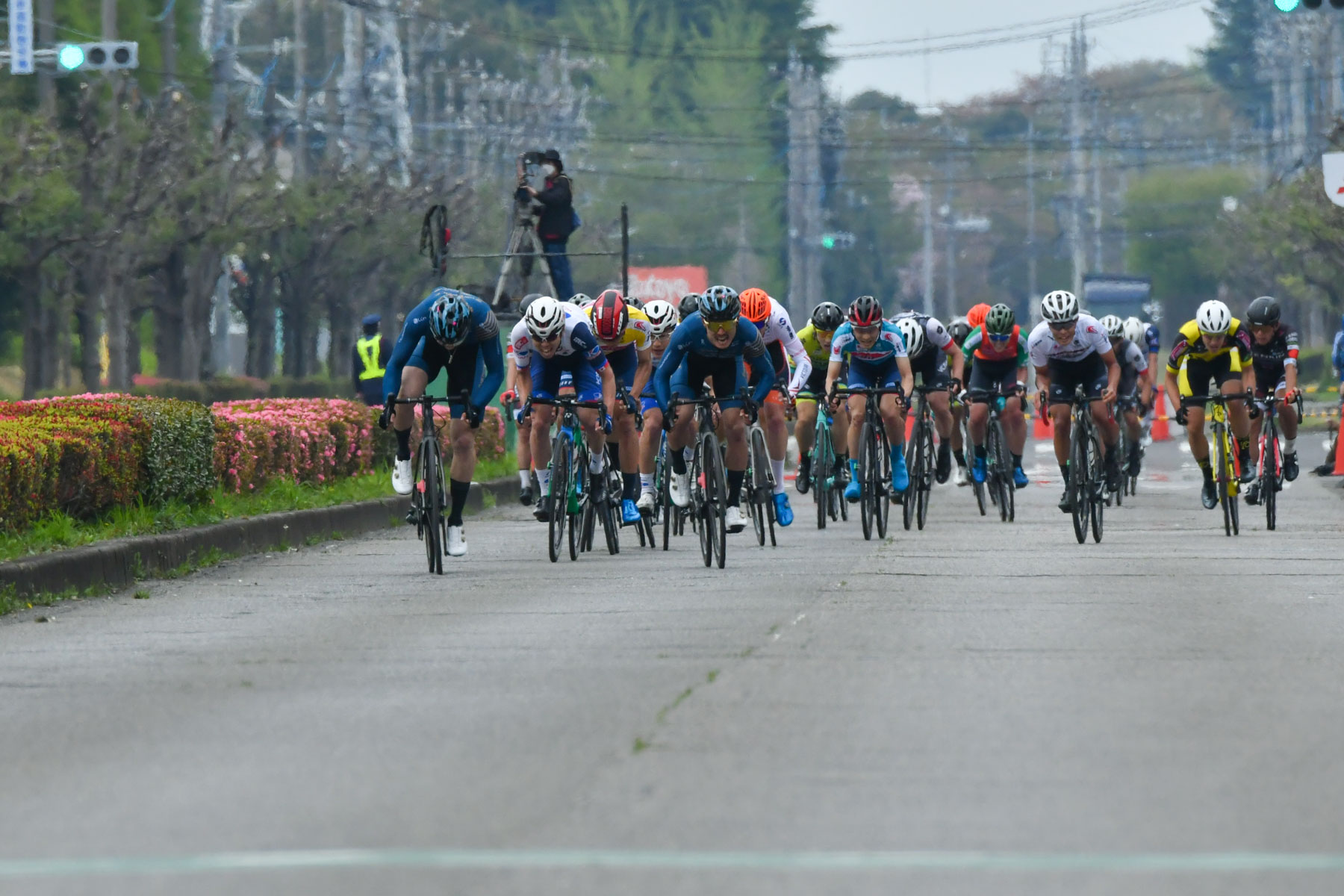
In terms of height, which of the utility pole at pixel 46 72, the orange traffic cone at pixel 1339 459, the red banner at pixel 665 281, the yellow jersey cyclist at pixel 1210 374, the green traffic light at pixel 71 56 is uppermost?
the utility pole at pixel 46 72

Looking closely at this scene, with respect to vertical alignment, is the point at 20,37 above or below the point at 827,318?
above

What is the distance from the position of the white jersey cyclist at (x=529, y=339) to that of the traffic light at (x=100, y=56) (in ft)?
55.1

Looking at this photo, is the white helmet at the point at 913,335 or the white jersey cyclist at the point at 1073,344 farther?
the white helmet at the point at 913,335

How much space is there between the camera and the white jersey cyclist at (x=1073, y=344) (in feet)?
59.4

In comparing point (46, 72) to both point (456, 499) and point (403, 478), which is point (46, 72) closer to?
point (456, 499)

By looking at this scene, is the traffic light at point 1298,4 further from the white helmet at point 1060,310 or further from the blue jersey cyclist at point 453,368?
the blue jersey cyclist at point 453,368

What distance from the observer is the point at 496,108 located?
91.1 m

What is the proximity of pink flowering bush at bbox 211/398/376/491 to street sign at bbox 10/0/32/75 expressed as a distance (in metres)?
11.7

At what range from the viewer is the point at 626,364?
57.2 feet

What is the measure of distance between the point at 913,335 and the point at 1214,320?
2.53m

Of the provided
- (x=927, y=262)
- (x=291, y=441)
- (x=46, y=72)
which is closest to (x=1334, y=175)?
(x=291, y=441)

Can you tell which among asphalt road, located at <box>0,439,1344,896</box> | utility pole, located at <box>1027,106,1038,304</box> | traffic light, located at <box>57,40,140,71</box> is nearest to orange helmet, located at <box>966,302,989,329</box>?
asphalt road, located at <box>0,439,1344,896</box>

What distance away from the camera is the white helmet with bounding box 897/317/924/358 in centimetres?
1977

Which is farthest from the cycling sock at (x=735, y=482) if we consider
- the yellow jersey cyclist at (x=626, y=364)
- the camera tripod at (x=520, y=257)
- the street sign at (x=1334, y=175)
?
the camera tripod at (x=520, y=257)
